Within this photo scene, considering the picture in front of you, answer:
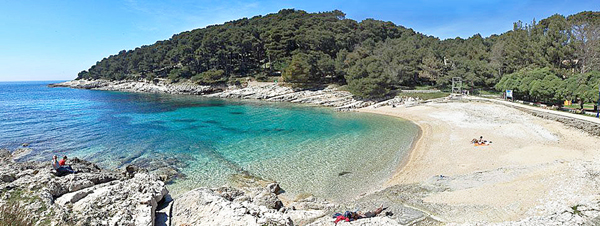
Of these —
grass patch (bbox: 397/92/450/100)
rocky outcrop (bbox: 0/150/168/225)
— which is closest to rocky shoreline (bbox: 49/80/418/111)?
grass patch (bbox: 397/92/450/100)

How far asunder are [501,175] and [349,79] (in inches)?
1575

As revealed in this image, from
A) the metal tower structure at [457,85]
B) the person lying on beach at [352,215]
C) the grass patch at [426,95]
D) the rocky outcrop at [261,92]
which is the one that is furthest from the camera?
the rocky outcrop at [261,92]

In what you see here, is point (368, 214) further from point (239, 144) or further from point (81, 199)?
point (239, 144)

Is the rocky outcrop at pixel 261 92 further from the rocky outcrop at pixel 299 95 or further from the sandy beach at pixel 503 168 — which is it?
the sandy beach at pixel 503 168

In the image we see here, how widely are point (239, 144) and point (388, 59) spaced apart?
44741 mm

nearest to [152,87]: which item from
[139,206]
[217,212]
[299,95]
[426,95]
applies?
[299,95]

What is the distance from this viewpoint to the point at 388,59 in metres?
60.0

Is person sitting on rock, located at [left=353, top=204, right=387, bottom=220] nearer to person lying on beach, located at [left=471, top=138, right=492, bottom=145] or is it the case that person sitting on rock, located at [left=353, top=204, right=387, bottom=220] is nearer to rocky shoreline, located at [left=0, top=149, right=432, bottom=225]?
rocky shoreline, located at [left=0, top=149, right=432, bottom=225]

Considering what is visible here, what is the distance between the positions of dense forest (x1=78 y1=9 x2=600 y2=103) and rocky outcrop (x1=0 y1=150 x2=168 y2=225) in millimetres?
39689

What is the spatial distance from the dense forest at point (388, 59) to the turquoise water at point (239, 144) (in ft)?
57.0

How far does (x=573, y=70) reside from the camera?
42844 mm

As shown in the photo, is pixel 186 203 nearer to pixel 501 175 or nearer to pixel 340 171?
pixel 340 171

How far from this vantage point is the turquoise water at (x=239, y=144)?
17.7 metres

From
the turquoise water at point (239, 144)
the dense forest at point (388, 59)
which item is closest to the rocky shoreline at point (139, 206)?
the turquoise water at point (239, 144)
